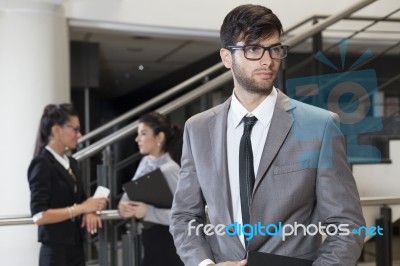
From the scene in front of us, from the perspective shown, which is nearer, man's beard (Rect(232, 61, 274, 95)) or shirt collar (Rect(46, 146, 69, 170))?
man's beard (Rect(232, 61, 274, 95))

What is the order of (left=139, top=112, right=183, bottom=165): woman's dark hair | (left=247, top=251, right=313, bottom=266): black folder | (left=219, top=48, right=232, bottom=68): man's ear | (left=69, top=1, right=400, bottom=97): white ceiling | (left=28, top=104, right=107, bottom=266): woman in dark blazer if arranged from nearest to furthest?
(left=247, top=251, right=313, bottom=266): black folder
(left=219, top=48, right=232, bottom=68): man's ear
(left=69, top=1, right=400, bottom=97): white ceiling
(left=28, top=104, right=107, bottom=266): woman in dark blazer
(left=139, top=112, right=183, bottom=165): woman's dark hair

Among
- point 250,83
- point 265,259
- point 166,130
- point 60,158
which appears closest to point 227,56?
point 250,83

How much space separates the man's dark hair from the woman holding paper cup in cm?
155

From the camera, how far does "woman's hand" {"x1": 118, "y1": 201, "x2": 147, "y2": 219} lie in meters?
2.91

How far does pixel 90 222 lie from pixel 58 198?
198mm

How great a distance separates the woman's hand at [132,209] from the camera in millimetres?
2910

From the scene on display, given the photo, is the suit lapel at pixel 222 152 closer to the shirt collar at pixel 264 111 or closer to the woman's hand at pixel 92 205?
the shirt collar at pixel 264 111

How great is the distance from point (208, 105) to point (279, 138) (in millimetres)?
999

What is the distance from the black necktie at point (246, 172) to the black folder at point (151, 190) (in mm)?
1379

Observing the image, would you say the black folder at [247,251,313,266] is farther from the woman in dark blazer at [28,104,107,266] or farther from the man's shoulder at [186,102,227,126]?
the woman in dark blazer at [28,104,107,266]

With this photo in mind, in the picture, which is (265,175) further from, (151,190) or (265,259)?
(151,190)

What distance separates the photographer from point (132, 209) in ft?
9.55

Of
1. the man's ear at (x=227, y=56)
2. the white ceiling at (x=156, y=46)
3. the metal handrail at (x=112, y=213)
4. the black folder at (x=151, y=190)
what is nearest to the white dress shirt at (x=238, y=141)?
the man's ear at (x=227, y=56)

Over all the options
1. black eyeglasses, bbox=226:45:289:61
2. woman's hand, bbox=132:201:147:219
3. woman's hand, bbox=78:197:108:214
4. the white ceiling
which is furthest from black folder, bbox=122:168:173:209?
black eyeglasses, bbox=226:45:289:61
